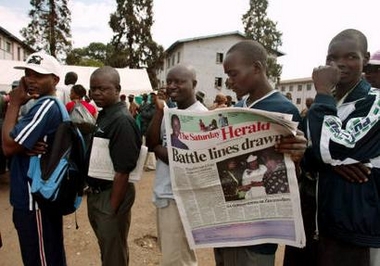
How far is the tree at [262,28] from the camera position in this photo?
103 ft

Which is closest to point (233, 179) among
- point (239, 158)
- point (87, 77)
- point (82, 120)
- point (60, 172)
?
point (239, 158)

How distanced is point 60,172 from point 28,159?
0.77 ft

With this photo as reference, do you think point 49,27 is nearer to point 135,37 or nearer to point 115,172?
point 135,37

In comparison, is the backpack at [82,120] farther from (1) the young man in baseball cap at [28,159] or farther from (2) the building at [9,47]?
(2) the building at [9,47]

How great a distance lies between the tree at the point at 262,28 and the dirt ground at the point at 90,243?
28798mm

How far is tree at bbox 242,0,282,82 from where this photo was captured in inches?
1241

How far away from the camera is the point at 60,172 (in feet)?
6.76

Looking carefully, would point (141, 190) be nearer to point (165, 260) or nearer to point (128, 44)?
point (165, 260)

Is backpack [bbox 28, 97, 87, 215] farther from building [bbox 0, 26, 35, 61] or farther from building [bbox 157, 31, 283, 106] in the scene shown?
building [bbox 0, 26, 35, 61]

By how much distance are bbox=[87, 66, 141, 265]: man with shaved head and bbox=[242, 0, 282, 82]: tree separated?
30.3 metres

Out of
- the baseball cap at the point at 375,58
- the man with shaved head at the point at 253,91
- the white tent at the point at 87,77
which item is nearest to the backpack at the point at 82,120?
the man with shaved head at the point at 253,91

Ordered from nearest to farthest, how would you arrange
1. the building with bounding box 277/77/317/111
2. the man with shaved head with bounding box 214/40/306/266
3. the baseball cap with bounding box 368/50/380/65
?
the man with shaved head with bounding box 214/40/306/266
the baseball cap with bounding box 368/50/380/65
the building with bounding box 277/77/317/111

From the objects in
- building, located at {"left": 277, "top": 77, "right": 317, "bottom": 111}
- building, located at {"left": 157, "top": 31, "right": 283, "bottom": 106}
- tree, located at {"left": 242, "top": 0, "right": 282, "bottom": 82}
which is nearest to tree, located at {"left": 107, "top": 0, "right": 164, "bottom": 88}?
building, located at {"left": 157, "top": 31, "right": 283, "bottom": 106}

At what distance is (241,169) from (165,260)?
44.7 inches
